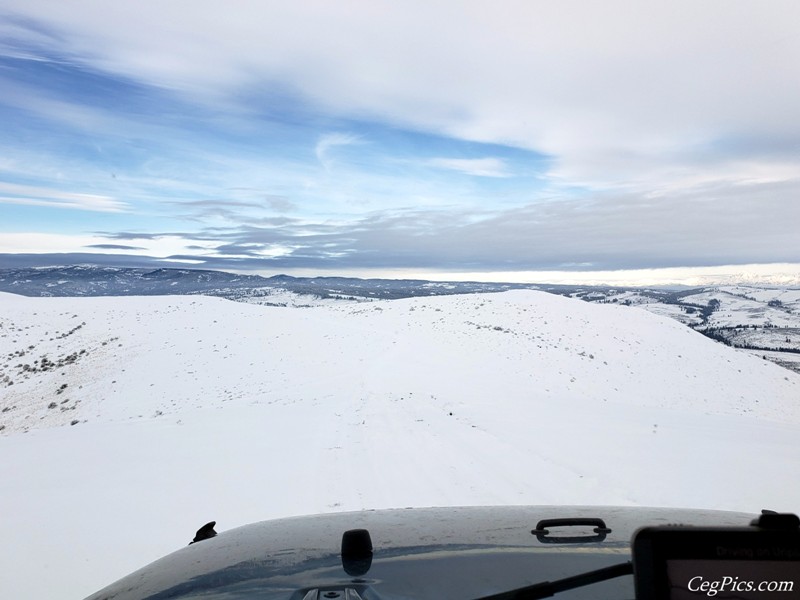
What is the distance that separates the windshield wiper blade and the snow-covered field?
475 centimetres

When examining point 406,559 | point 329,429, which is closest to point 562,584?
point 406,559

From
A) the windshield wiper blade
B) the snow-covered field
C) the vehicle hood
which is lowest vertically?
the snow-covered field

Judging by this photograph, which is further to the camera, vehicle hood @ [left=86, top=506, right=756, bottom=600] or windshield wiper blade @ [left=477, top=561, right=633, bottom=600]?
vehicle hood @ [left=86, top=506, right=756, bottom=600]

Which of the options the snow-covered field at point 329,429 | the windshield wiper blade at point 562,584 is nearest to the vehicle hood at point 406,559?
the windshield wiper blade at point 562,584

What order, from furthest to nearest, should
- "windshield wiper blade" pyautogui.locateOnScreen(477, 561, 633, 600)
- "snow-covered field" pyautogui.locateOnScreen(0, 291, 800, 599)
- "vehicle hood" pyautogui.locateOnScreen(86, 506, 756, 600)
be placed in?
1. "snow-covered field" pyautogui.locateOnScreen(0, 291, 800, 599)
2. "vehicle hood" pyautogui.locateOnScreen(86, 506, 756, 600)
3. "windshield wiper blade" pyautogui.locateOnScreen(477, 561, 633, 600)

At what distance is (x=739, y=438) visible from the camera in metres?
11.6

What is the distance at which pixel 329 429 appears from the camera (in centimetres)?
1095

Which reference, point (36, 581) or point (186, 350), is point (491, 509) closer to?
point (36, 581)

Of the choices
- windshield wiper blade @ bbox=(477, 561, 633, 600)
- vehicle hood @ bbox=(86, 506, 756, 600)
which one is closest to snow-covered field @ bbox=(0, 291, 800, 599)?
vehicle hood @ bbox=(86, 506, 756, 600)

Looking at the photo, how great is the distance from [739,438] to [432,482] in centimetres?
858

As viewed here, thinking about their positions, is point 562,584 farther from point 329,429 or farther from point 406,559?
point 329,429

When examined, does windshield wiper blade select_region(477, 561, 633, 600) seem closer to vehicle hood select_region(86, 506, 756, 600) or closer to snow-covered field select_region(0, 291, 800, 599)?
vehicle hood select_region(86, 506, 756, 600)

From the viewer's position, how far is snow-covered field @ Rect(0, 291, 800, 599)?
6734 millimetres

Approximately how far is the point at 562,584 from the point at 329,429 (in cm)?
971
